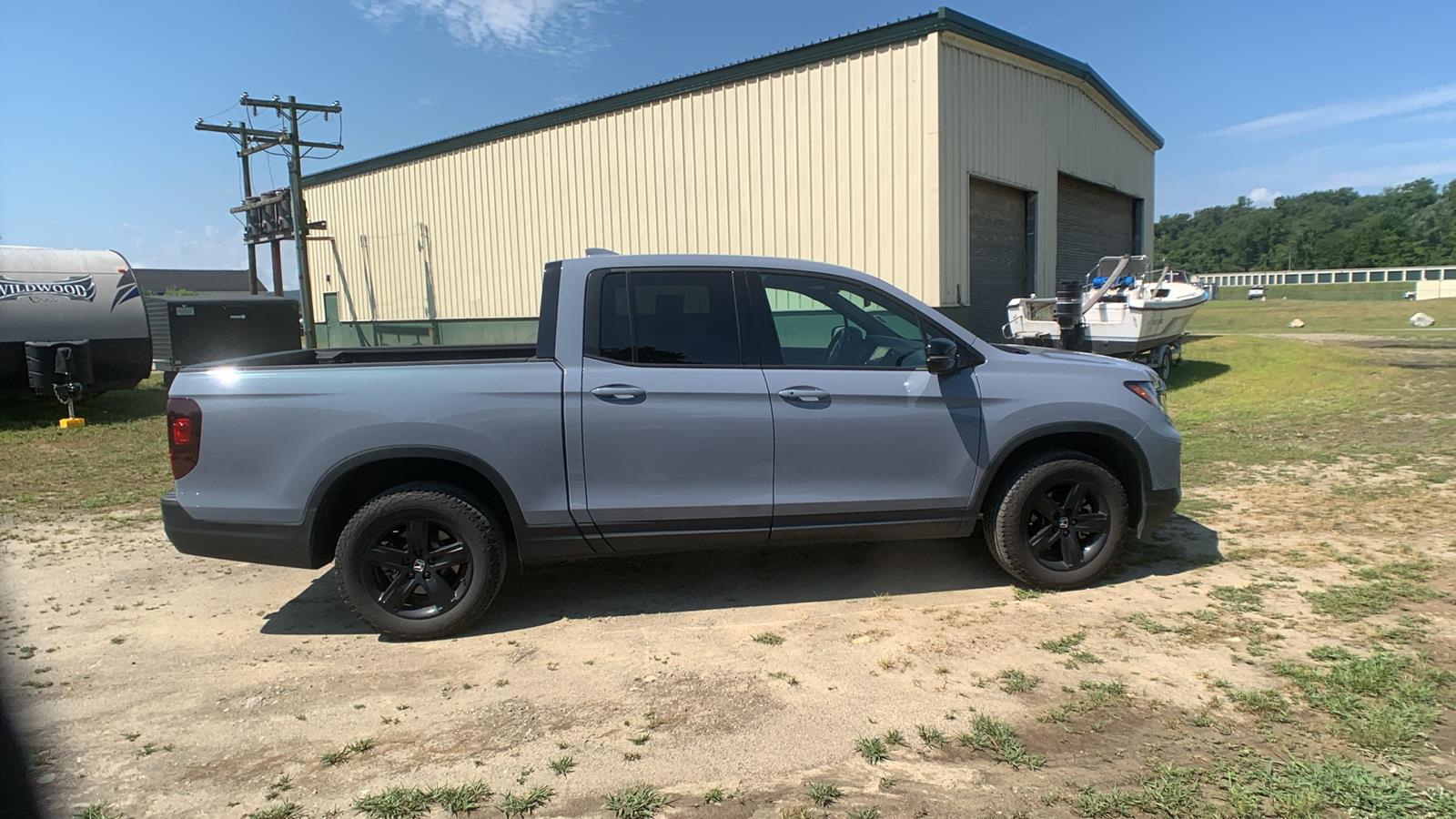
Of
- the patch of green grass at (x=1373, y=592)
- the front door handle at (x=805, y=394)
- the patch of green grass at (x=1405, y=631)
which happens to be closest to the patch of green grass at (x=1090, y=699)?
the patch of green grass at (x=1405, y=631)

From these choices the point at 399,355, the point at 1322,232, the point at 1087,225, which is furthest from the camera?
the point at 1322,232

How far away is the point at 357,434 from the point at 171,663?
4.65ft

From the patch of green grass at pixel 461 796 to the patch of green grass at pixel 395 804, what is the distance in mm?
39

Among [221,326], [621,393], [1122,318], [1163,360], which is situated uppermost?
[221,326]

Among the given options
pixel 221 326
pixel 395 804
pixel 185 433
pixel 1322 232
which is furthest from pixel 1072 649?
pixel 1322 232

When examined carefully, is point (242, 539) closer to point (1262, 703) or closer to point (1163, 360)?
point (1262, 703)

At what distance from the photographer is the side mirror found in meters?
4.23

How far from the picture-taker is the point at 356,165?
73.9ft

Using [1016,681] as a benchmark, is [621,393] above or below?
above

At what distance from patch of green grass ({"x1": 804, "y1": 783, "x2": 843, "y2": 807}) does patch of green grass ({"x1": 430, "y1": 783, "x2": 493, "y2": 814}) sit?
3.57 feet

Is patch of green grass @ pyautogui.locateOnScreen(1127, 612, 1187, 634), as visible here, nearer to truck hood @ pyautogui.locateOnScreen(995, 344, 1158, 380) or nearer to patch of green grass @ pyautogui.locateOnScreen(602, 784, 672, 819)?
truck hood @ pyautogui.locateOnScreen(995, 344, 1158, 380)

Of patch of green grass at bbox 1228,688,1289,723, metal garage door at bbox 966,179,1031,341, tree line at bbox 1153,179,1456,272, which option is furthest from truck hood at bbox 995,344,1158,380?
tree line at bbox 1153,179,1456,272

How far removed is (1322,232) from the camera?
118688 mm

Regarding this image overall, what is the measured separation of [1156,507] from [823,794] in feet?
9.71
